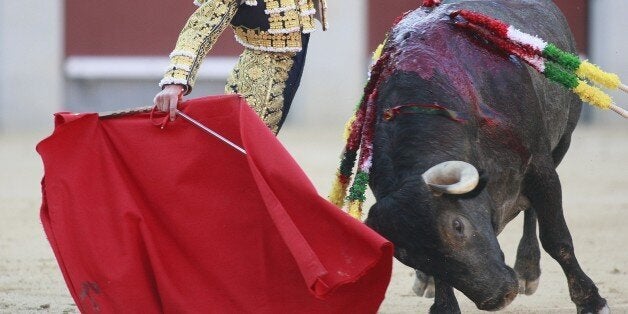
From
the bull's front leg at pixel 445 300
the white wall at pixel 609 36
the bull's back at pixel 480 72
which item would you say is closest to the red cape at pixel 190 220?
the bull's back at pixel 480 72

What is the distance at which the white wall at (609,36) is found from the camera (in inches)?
477

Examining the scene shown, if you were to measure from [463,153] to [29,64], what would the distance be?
9.63 metres

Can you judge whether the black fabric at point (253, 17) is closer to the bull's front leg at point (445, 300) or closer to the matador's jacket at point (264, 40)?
the matador's jacket at point (264, 40)

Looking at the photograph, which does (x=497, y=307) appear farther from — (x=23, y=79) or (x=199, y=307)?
(x=23, y=79)

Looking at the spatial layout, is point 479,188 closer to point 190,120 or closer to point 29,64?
point 190,120

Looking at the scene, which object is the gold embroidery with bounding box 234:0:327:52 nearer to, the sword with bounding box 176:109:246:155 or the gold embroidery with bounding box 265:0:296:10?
the gold embroidery with bounding box 265:0:296:10

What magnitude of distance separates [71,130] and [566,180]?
5141 millimetres

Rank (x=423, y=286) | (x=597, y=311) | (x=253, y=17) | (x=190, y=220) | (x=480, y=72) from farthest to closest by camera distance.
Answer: (x=423, y=286)
(x=597, y=311)
(x=480, y=72)
(x=253, y=17)
(x=190, y=220)

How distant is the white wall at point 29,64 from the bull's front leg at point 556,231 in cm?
906

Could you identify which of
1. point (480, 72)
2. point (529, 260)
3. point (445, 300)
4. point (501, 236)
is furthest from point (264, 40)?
point (501, 236)

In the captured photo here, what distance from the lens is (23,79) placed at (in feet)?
40.2

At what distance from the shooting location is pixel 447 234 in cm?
296

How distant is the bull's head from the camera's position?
9.70ft

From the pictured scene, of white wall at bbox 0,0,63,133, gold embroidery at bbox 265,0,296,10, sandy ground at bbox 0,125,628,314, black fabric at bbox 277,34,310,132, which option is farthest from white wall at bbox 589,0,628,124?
gold embroidery at bbox 265,0,296,10
